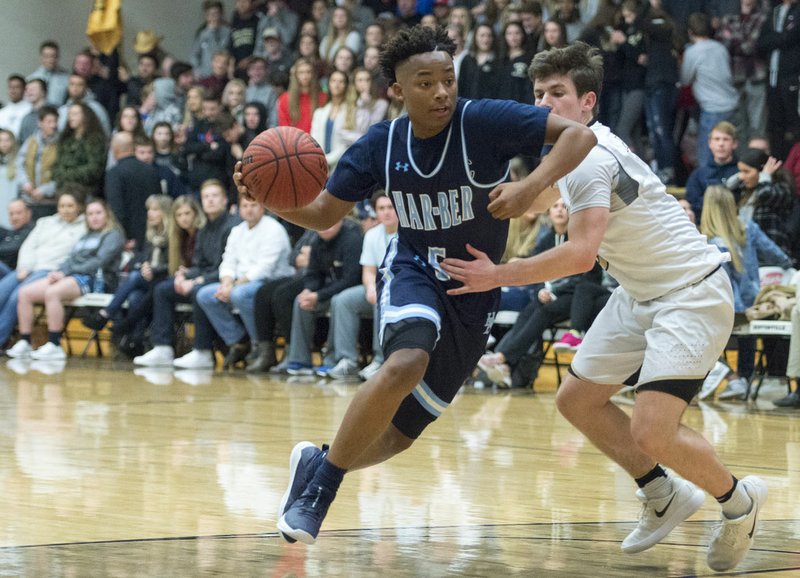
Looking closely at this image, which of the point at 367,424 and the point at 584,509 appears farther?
the point at 584,509

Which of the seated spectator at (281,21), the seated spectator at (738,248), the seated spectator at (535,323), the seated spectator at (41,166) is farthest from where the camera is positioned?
the seated spectator at (281,21)

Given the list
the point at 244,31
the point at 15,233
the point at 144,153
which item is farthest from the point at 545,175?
the point at 244,31

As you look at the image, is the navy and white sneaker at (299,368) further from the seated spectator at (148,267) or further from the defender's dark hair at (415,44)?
the defender's dark hair at (415,44)

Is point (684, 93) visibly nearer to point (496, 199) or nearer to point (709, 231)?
point (709, 231)

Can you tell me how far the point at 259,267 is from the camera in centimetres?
1113

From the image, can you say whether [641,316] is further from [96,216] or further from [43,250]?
[43,250]

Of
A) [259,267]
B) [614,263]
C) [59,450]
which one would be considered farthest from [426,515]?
[259,267]

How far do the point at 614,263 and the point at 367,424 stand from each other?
958 millimetres

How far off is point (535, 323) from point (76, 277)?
17.2 feet

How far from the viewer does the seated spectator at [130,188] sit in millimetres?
13328

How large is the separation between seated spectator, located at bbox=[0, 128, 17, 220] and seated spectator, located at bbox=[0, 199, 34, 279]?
1031 mm

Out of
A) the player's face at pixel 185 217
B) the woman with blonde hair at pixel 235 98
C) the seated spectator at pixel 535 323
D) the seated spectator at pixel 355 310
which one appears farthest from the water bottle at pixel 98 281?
the seated spectator at pixel 535 323

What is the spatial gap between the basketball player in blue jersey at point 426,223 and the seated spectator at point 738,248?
18.1ft

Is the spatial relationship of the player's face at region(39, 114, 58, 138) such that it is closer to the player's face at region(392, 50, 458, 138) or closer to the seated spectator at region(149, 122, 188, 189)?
the seated spectator at region(149, 122, 188, 189)
